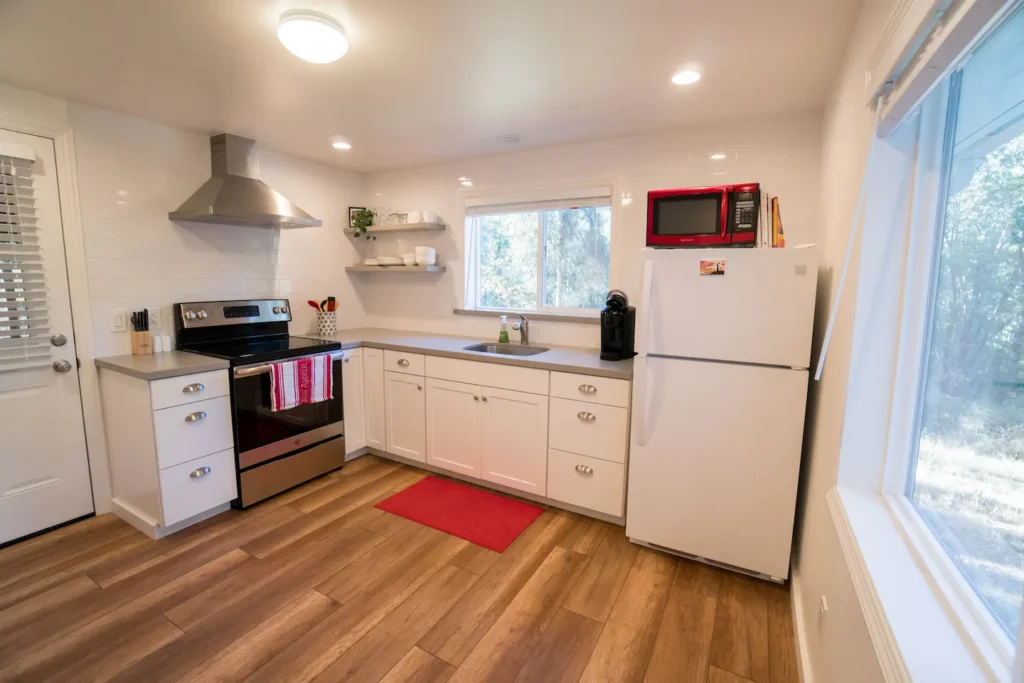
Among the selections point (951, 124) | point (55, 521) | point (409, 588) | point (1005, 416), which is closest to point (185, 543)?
point (55, 521)

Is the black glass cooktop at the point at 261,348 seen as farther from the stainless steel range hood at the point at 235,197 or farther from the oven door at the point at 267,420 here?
the stainless steel range hood at the point at 235,197

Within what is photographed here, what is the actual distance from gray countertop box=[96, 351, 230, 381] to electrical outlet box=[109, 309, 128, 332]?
16 cm

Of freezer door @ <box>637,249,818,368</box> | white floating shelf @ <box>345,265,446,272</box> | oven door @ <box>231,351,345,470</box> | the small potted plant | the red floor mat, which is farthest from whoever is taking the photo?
the small potted plant

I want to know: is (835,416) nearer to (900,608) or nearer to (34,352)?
(900,608)

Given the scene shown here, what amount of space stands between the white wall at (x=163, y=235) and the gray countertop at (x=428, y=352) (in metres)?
0.32

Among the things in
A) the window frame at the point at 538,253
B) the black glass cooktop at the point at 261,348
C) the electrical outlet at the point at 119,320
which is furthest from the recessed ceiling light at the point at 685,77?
the electrical outlet at the point at 119,320

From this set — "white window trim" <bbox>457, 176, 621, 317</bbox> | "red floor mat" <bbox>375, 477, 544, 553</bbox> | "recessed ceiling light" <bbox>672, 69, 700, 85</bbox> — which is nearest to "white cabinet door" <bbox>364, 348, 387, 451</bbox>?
"red floor mat" <bbox>375, 477, 544, 553</bbox>

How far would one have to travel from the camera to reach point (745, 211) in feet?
6.93

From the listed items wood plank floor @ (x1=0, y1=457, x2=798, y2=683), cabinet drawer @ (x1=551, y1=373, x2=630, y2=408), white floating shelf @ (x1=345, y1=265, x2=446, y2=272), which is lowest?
wood plank floor @ (x1=0, y1=457, x2=798, y2=683)

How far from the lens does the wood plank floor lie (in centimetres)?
160

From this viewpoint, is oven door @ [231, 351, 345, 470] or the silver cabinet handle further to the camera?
oven door @ [231, 351, 345, 470]

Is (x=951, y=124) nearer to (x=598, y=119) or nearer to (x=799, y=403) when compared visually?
(x=799, y=403)

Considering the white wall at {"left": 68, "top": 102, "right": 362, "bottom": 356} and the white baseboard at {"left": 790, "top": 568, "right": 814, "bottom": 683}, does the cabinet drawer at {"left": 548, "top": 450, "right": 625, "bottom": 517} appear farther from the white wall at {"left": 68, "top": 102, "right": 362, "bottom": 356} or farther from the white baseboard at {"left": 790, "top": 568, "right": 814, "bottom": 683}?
the white wall at {"left": 68, "top": 102, "right": 362, "bottom": 356}

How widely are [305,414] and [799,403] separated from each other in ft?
8.99
